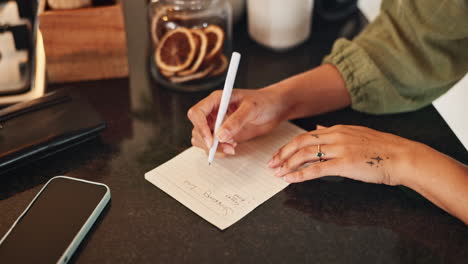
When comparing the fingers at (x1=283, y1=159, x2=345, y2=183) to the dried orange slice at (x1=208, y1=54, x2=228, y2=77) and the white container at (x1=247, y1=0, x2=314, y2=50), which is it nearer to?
the dried orange slice at (x1=208, y1=54, x2=228, y2=77)

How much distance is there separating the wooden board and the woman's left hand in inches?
17.2

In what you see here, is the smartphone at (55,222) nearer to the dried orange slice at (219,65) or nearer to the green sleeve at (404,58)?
the dried orange slice at (219,65)

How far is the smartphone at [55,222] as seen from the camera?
0.63 meters

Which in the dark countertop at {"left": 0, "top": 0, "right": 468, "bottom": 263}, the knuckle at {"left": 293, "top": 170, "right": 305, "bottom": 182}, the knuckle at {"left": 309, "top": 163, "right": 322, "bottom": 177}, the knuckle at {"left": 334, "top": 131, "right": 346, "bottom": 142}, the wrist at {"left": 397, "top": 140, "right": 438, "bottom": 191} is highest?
the knuckle at {"left": 334, "top": 131, "right": 346, "bottom": 142}

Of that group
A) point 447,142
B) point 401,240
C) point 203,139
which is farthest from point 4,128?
point 447,142

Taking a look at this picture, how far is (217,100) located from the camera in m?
0.81

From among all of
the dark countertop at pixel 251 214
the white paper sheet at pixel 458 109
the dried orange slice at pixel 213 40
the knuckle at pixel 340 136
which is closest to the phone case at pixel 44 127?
the dark countertop at pixel 251 214

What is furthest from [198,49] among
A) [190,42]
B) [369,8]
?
[369,8]

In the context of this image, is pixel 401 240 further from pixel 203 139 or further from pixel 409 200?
pixel 203 139

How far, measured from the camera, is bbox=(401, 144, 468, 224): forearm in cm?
69

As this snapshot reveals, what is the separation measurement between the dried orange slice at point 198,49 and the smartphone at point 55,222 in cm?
34

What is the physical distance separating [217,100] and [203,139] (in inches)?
2.8

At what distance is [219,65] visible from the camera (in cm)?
103

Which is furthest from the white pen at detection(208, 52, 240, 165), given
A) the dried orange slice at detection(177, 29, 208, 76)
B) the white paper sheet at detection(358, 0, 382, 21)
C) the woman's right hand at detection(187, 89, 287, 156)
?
the white paper sheet at detection(358, 0, 382, 21)
